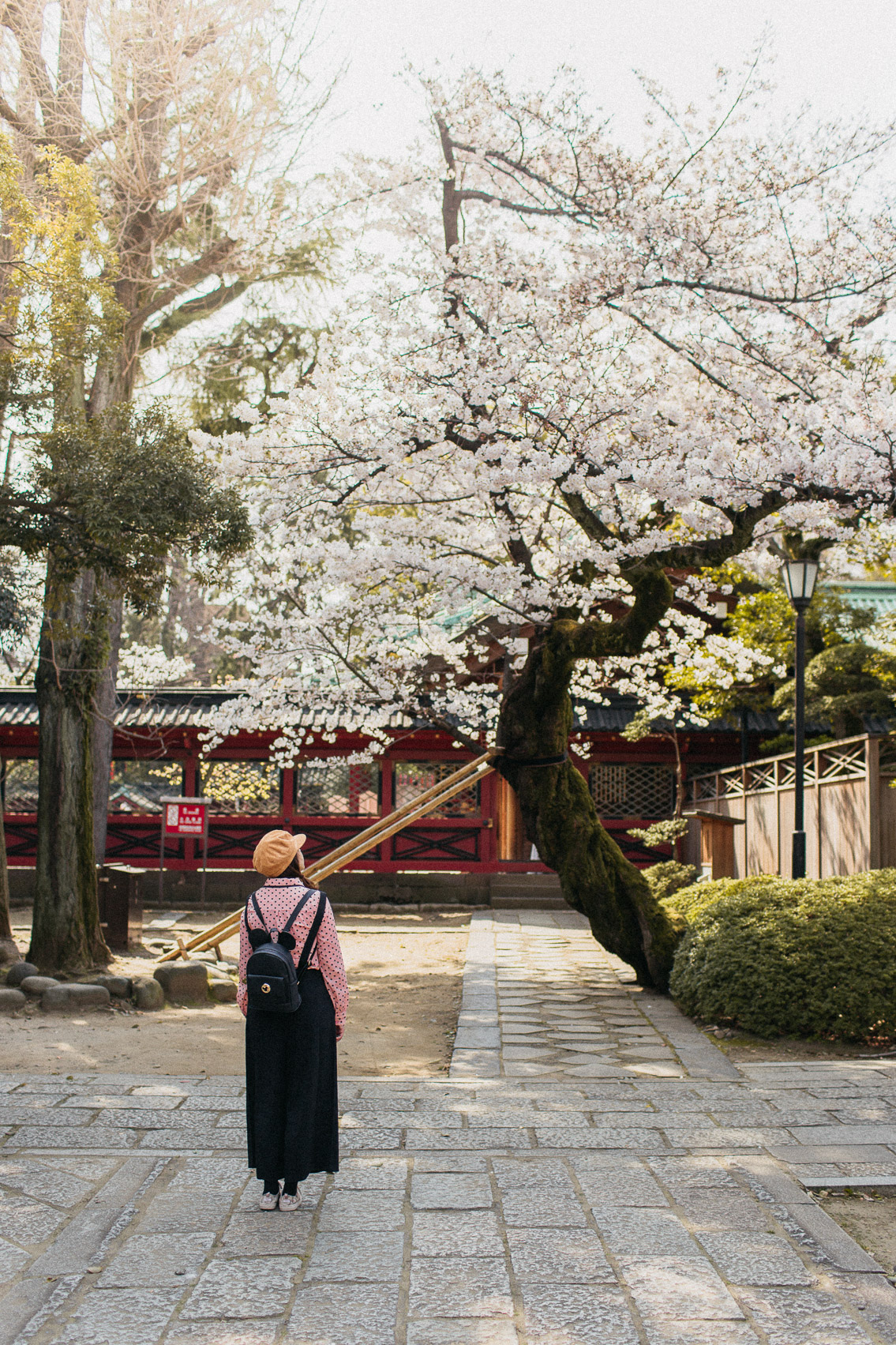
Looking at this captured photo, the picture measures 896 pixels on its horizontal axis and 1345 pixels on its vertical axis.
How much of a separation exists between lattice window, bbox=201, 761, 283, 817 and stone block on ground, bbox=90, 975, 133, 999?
989cm

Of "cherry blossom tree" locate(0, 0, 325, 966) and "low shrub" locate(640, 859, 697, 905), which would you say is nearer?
"cherry blossom tree" locate(0, 0, 325, 966)

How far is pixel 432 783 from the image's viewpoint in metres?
19.4

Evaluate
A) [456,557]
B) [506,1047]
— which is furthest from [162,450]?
[506,1047]

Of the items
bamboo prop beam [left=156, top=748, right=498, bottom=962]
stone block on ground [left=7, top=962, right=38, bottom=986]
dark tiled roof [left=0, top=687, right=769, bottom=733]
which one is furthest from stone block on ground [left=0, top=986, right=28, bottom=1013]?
dark tiled roof [left=0, top=687, right=769, bottom=733]

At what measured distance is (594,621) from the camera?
8805 mm

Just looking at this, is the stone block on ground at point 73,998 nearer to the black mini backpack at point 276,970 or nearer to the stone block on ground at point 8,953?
the stone block on ground at point 8,953

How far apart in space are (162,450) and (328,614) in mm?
3859

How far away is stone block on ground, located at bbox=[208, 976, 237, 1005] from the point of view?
30.6 ft

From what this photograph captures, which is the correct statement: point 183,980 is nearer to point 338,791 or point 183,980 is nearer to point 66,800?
point 66,800

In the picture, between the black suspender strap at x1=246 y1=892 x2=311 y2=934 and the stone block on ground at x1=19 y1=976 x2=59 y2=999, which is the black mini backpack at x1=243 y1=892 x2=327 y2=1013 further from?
the stone block on ground at x1=19 y1=976 x2=59 y2=999

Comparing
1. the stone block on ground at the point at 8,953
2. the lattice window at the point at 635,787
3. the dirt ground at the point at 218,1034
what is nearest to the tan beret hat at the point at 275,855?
the dirt ground at the point at 218,1034

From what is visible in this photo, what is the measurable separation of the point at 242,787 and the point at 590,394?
475 inches

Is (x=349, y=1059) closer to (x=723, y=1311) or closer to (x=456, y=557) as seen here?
(x=723, y=1311)

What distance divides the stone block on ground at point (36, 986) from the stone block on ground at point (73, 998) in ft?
0.25
